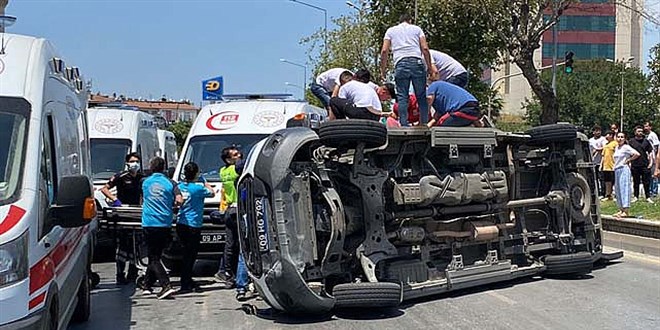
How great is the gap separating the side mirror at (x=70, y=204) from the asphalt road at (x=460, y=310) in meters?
2.74

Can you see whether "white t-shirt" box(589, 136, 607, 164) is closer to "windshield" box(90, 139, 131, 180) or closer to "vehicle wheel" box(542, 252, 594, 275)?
"vehicle wheel" box(542, 252, 594, 275)

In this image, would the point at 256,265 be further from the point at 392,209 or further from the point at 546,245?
the point at 546,245

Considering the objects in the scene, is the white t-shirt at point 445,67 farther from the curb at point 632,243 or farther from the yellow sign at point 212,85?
the yellow sign at point 212,85

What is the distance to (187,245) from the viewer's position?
10922 mm

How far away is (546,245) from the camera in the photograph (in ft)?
37.0

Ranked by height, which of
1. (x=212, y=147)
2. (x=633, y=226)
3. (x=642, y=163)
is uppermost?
(x=212, y=147)

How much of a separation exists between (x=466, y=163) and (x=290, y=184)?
2455 millimetres

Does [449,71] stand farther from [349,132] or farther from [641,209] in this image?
[641,209]

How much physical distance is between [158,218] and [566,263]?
5.11 m

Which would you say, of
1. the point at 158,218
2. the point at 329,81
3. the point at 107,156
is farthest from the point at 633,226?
the point at 107,156

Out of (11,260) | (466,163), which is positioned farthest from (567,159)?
(11,260)

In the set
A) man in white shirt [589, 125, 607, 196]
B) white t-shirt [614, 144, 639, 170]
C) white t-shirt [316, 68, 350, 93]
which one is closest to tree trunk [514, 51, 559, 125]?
man in white shirt [589, 125, 607, 196]

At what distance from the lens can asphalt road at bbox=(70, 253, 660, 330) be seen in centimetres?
877

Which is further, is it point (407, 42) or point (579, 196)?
A: point (579, 196)
